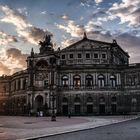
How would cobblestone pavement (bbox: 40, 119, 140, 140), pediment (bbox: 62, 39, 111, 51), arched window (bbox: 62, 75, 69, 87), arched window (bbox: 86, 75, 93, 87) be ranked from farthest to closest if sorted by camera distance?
pediment (bbox: 62, 39, 111, 51), arched window (bbox: 62, 75, 69, 87), arched window (bbox: 86, 75, 93, 87), cobblestone pavement (bbox: 40, 119, 140, 140)

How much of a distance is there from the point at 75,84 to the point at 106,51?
15.1 metres

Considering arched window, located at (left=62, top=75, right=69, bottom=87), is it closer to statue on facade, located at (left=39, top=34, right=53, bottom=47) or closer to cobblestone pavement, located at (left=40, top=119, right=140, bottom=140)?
statue on facade, located at (left=39, top=34, right=53, bottom=47)

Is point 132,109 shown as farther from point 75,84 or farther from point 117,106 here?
point 75,84

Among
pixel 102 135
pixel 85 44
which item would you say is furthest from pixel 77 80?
pixel 102 135

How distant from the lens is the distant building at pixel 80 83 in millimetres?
90062

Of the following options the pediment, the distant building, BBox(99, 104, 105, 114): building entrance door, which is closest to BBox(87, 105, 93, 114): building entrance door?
the distant building

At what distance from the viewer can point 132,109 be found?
89000 mm

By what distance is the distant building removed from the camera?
90062 mm

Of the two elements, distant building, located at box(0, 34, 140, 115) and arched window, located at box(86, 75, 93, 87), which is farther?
arched window, located at box(86, 75, 93, 87)

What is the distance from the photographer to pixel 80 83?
93.0 m

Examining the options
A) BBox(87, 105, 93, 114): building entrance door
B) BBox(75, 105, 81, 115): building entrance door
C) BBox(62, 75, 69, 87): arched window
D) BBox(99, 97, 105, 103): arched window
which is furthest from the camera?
BBox(62, 75, 69, 87): arched window

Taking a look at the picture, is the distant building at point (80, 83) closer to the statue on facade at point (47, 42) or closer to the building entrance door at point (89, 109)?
the building entrance door at point (89, 109)

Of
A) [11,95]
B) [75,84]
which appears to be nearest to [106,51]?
[75,84]

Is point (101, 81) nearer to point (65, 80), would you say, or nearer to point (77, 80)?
point (77, 80)
